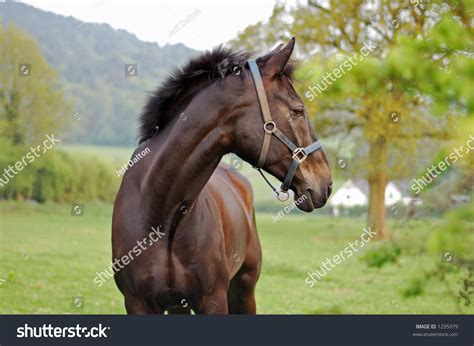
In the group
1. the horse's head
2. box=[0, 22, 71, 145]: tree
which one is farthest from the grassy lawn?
box=[0, 22, 71, 145]: tree

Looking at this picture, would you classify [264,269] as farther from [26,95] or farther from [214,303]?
[214,303]

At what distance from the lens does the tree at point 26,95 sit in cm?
1734

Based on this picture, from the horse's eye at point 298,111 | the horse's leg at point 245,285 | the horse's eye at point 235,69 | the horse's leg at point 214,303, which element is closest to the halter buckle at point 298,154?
the horse's eye at point 298,111

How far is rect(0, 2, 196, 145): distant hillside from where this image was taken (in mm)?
19938

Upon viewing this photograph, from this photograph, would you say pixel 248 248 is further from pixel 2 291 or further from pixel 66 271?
pixel 66 271

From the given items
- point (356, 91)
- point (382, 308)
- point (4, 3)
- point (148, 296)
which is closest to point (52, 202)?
point (4, 3)

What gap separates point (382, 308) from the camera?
31.9 feet

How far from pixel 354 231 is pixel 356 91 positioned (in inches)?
722

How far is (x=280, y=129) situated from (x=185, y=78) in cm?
76

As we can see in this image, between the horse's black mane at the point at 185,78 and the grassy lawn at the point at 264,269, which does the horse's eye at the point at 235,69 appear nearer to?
the horse's black mane at the point at 185,78

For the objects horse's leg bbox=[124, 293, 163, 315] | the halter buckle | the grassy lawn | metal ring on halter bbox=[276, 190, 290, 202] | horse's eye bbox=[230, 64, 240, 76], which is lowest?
the grassy lawn

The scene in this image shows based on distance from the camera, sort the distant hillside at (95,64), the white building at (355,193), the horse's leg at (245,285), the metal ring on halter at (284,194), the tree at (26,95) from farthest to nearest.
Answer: the distant hillside at (95,64) < the white building at (355,193) < the tree at (26,95) < the horse's leg at (245,285) < the metal ring on halter at (284,194)

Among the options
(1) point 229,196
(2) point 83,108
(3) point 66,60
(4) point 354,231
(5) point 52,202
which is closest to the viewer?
(1) point 229,196

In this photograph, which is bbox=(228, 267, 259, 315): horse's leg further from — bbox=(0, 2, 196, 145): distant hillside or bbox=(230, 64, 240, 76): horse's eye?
bbox=(0, 2, 196, 145): distant hillside
